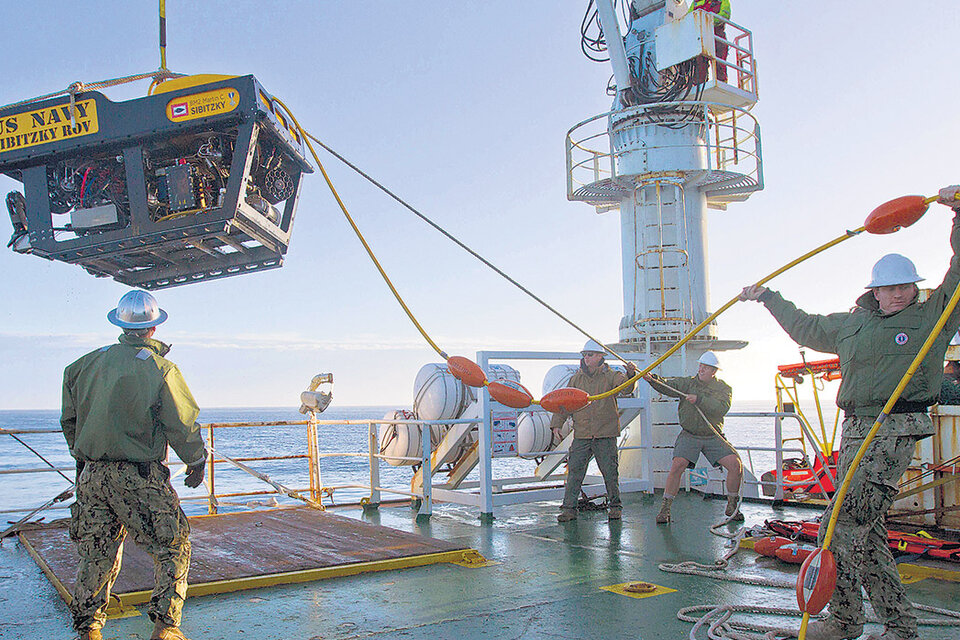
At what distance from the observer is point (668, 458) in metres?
10.5

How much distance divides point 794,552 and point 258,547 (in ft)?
13.1

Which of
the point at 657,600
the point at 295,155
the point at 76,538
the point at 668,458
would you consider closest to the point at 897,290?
the point at 657,600

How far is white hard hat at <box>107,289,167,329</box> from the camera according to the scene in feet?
12.9

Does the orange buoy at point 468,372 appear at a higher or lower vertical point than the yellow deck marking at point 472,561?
A: higher

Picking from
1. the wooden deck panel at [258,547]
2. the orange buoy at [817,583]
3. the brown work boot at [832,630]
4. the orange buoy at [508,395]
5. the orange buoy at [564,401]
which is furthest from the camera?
the wooden deck panel at [258,547]

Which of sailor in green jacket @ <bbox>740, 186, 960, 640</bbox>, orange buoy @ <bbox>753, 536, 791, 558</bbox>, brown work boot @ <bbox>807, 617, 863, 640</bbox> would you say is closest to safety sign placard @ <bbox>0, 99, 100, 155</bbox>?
sailor in green jacket @ <bbox>740, 186, 960, 640</bbox>

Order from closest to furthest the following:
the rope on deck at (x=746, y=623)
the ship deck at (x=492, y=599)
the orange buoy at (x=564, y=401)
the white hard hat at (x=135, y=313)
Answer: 1. the rope on deck at (x=746, y=623)
2. the white hard hat at (x=135, y=313)
3. the ship deck at (x=492, y=599)
4. the orange buoy at (x=564, y=401)

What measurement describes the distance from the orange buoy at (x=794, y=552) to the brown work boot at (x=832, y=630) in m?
1.96

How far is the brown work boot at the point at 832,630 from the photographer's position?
11.9 feet

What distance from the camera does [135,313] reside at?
12.9ft

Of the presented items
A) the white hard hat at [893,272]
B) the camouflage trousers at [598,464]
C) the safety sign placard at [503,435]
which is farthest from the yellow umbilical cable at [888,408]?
the safety sign placard at [503,435]

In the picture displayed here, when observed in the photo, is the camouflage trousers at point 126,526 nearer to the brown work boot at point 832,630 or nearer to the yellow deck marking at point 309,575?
the yellow deck marking at point 309,575

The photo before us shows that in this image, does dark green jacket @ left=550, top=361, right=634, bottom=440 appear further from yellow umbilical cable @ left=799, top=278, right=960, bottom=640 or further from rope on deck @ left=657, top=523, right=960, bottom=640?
yellow umbilical cable @ left=799, top=278, right=960, bottom=640

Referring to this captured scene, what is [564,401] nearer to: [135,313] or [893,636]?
[893,636]
